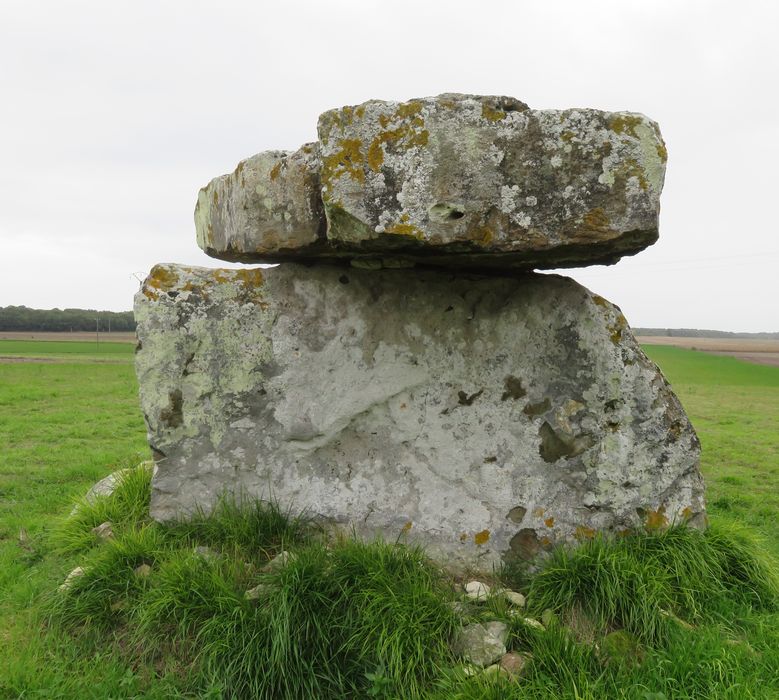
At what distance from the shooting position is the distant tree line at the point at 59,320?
5962cm

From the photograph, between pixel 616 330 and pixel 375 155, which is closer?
pixel 375 155

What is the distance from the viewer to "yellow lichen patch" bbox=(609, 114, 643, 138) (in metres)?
3.63

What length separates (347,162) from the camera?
364 cm

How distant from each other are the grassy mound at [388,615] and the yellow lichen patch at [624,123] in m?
2.66

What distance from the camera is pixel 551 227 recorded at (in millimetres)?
3604

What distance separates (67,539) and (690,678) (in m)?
4.38

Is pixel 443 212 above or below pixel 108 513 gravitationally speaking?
above

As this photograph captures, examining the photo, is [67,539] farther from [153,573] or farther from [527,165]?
[527,165]

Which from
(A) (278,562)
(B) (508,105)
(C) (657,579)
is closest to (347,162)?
(B) (508,105)

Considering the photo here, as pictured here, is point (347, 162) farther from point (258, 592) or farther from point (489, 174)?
point (258, 592)

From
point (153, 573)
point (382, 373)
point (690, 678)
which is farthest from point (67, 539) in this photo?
point (690, 678)

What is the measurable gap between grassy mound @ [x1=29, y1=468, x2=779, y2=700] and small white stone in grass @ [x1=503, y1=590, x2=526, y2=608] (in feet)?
0.24

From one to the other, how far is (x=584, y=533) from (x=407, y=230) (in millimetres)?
2576

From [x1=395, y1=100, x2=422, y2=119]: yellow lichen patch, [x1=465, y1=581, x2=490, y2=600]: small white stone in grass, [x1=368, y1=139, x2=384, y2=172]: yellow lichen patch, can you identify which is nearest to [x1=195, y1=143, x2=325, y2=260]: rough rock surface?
[x1=368, y1=139, x2=384, y2=172]: yellow lichen patch
